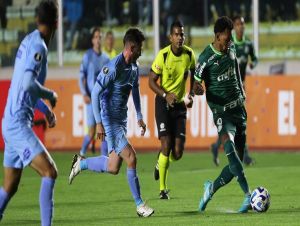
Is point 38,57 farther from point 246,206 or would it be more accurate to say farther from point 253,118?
point 253,118

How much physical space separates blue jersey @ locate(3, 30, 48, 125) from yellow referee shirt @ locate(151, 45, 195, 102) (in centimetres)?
556

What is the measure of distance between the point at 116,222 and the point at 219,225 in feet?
3.91

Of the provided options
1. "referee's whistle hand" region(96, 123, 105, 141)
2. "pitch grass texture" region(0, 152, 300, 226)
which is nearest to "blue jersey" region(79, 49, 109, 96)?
"pitch grass texture" region(0, 152, 300, 226)

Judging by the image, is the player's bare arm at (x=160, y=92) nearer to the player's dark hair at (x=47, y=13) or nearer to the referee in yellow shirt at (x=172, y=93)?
the referee in yellow shirt at (x=172, y=93)

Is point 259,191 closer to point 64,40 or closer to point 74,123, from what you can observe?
point 74,123

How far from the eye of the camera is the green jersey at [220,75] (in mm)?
13203

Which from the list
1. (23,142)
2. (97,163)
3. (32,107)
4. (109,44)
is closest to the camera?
(23,142)

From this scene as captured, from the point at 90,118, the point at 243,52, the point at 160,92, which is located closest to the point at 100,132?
the point at 160,92

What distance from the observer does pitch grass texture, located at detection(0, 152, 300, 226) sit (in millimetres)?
12398

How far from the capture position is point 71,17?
89.8ft

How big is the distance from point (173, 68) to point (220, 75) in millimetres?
2639

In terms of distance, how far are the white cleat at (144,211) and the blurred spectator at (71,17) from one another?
14.9 meters

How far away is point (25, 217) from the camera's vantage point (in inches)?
508

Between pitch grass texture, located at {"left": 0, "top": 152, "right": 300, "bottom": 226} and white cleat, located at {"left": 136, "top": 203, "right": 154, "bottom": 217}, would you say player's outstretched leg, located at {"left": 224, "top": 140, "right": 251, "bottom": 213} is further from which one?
white cleat, located at {"left": 136, "top": 203, "right": 154, "bottom": 217}
